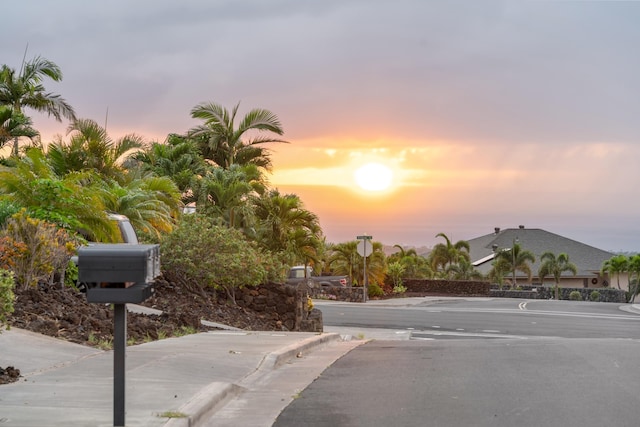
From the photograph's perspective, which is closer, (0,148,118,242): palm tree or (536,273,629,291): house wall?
(0,148,118,242): palm tree

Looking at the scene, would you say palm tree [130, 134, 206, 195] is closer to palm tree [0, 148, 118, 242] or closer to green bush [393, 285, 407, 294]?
palm tree [0, 148, 118, 242]

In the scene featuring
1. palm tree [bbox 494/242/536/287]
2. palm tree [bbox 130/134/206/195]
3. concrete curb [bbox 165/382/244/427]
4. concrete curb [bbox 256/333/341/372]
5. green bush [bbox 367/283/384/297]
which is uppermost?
palm tree [bbox 130/134/206/195]

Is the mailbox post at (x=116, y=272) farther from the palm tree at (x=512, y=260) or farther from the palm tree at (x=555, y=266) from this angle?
the palm tree at (x=555, y=266)

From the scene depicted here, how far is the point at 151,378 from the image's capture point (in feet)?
35.0

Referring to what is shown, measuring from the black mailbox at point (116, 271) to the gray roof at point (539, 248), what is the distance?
296 ft

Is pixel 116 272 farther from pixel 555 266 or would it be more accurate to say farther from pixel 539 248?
pixel 539 248

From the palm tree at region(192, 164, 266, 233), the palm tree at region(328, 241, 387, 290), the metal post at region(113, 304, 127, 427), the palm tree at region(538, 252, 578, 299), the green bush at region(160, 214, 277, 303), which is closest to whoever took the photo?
the metal post at region(113, 304, 127, 427)

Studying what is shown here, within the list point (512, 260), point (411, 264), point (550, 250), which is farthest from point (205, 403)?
point (550, 250)

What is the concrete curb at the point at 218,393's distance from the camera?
8.40 metres

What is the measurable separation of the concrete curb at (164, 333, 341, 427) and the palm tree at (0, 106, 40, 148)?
2438cm

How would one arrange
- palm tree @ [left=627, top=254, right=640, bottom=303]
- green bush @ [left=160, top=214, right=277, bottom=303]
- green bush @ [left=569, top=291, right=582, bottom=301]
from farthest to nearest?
palm tree @ [left=627, top=254, right=640, bottom=303] → green bush @ [left=569, top=291, right=582, bottom=301] → green bush @ [left=160, top=214, right=277, bottom=303]

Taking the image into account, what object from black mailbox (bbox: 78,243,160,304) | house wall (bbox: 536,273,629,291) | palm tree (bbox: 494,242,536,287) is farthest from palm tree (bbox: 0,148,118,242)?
house wall (bbox: 536,273,629,291)

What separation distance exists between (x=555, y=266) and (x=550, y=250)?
37.6 feet

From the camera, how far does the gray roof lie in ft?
323
